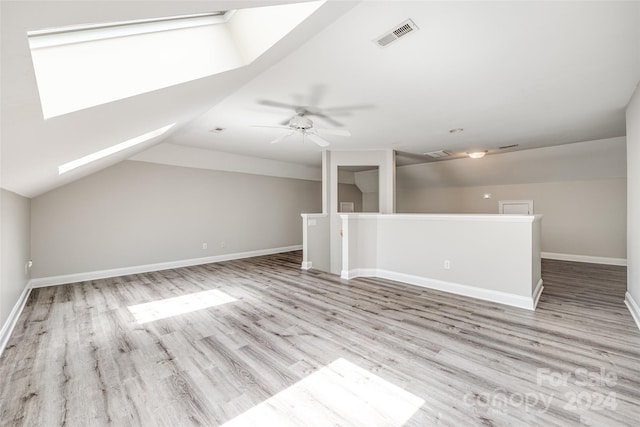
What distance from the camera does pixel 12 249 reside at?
2787 mm

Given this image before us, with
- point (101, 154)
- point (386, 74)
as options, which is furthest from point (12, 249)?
point (386, 74)

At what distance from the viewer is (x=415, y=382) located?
178 cm

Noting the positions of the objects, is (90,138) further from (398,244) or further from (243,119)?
(398,244)

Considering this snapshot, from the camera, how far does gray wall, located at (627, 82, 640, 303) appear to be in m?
2.71

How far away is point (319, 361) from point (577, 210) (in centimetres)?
735

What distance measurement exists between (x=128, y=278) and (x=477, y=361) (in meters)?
5.25

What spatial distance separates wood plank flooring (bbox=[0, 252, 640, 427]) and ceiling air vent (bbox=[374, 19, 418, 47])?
2.42 meters

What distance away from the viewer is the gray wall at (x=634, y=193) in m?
2.71

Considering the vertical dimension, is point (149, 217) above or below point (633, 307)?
above

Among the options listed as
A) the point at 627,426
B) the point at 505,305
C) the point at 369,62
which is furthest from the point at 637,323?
the point at 369,62

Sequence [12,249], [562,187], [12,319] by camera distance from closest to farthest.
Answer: [12,319] < [12,249] < [562,187]

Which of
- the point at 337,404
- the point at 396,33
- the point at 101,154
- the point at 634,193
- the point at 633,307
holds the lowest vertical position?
the point at 337,404

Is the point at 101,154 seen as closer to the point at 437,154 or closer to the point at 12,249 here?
the point at 12,249

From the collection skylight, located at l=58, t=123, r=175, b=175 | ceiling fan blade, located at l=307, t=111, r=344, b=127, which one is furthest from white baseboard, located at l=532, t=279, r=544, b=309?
skylight, located at l=58, t=123, r=175, b=175
